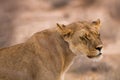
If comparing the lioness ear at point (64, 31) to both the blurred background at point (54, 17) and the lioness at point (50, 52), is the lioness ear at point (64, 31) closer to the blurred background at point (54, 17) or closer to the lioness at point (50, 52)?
the lioness at point (50, 52)

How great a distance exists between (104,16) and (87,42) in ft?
32.1

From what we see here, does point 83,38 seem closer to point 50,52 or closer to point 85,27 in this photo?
point 85,27

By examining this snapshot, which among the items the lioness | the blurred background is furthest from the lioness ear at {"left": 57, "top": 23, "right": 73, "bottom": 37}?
the blurred background

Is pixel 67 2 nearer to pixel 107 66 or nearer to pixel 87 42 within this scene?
pixel 107 66

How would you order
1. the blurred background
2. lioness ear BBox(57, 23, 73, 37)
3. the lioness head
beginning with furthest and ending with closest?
the blurred background
lioness ear BBox(57, 23, 73, 37)
the lioness head

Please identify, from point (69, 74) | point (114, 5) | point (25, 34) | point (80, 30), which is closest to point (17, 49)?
point (80, 30)

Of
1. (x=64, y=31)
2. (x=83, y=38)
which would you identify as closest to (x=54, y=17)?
(x=64, y=31)

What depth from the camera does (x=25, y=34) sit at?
14.2 metres

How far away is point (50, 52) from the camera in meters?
5.88

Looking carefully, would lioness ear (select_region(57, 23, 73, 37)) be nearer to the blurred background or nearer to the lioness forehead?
the lioness forehead

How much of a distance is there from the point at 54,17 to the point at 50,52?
9.64 meters

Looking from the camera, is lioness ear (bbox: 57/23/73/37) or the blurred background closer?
lioness ear (bbox: 57/23/73/37)

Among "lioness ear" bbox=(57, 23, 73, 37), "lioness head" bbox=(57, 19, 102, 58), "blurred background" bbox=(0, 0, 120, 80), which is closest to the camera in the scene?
"lioness head" bbox=(57, 19, 102, 58)

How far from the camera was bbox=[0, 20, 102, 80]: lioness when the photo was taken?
5.73m
